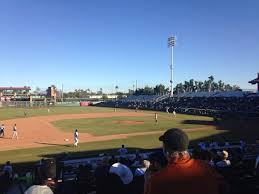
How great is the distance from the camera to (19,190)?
7.04 m

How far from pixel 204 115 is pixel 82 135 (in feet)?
101

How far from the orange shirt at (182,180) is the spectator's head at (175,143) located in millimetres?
78

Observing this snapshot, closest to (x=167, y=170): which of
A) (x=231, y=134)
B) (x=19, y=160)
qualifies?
(x=19, y=160)

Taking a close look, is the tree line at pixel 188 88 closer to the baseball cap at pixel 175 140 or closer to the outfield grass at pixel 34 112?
the outfield grass at pixel 34 112

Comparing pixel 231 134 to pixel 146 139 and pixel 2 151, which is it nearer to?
pixel 146 139

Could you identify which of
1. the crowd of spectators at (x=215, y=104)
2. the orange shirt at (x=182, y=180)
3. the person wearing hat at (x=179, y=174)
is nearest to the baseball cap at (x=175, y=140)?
the person wearing hat at (x=179, y=174)

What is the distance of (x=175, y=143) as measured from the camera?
10.4 feet

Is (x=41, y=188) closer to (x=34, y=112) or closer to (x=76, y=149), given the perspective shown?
(x=76, y=149)

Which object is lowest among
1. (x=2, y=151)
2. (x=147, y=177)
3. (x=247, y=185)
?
(x=2, y=151)

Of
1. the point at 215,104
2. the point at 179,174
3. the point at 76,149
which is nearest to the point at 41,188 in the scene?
the point at 179,174

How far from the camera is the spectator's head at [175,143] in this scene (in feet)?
10.4

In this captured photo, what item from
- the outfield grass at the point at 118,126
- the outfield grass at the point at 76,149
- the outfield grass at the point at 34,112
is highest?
the outfield grass at the point at 34,112

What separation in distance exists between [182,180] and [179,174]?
0.06 m

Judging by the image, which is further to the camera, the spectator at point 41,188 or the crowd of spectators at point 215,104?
the crowd of spectators at point 215,104
